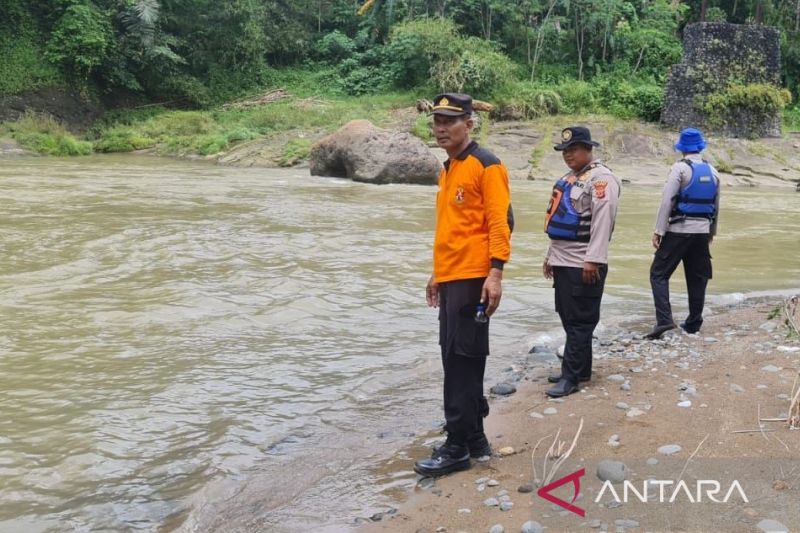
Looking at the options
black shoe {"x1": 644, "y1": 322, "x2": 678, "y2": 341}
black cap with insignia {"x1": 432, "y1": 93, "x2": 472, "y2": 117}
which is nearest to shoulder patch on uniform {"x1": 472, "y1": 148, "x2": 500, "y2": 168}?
black cap with insignia {"x1": 432, "y1": 93, "x2": 472, "y2": 117}

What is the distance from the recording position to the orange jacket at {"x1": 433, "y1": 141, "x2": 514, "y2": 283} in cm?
351

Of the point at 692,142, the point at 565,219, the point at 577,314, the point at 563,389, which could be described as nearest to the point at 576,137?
the point at 565,219

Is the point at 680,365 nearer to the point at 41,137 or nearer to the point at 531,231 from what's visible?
the point at 531,231

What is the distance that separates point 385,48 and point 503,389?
3158 cm

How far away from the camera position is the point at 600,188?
15.1ft

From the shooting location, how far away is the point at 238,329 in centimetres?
671

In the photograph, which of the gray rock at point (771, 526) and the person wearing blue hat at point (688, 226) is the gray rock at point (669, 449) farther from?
the person wearing blue hat at point (688, 226)

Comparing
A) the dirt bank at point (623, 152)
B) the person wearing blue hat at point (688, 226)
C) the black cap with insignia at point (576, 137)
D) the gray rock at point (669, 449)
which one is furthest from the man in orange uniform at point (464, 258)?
the dirt bank at point (623, 152)

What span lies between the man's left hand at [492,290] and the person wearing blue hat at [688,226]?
9.76 feet

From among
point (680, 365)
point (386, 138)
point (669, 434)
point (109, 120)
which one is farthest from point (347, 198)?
point (109, 120)

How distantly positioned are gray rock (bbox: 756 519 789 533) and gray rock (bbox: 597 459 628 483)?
64cm

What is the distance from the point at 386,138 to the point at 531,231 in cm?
765

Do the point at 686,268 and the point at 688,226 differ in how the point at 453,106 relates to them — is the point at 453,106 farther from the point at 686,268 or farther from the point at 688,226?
the point at 686,268

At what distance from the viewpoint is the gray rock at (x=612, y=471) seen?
324cm
